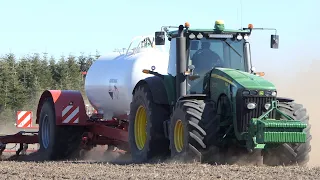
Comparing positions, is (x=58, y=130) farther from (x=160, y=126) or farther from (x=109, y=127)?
(x=160, y=126)

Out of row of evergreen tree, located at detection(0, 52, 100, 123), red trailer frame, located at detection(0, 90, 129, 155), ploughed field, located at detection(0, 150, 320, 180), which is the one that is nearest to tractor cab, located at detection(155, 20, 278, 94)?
ploughed field, located at detection(0, 150, 320, 180)

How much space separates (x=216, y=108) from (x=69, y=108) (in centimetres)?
515

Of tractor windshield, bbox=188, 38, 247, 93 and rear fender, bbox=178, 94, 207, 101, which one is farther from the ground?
tractor windshield, bbox=188, 38, 247, 93

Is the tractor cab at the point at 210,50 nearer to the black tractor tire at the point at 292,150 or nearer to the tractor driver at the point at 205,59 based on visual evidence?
the tractor driver at the point at 205,59

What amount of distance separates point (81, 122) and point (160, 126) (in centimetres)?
379

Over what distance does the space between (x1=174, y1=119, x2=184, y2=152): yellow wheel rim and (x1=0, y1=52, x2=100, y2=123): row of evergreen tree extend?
19636 millimetres

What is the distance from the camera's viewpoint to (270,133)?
10.8 m

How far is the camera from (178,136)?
38.4ft

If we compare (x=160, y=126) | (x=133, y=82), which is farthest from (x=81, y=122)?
(x=160, y=126)

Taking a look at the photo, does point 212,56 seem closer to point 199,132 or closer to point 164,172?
point 199,132

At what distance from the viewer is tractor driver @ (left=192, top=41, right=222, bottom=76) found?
40.1 ft

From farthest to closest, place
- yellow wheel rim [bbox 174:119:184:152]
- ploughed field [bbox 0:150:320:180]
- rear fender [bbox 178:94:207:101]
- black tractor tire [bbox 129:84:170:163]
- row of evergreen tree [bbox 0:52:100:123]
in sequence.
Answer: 1. row of evergreen tree [bbox 0:52:100:123]
2. black tractor tire [bbox 129:84:170:163]
3. rear fender [bbox 178:94:207:101]
4. yellow wheel rim [bbox 174:119:184:152]
5. ploughed field [bbox 0:150:320:180]

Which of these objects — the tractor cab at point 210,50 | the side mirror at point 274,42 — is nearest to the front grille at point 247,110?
the tractor cab at point 210,50

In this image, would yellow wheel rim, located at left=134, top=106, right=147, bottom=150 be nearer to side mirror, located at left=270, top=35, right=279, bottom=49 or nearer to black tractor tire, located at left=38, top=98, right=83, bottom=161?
side mirror, located at left=270, top=35, right=279, bottom=49
